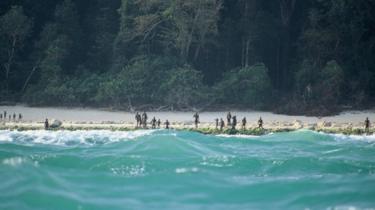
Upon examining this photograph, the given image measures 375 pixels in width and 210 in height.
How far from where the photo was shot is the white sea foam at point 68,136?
25.9m

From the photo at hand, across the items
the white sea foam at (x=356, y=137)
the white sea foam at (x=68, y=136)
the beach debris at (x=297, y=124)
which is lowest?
the white sea foam at (x=68, y=136)

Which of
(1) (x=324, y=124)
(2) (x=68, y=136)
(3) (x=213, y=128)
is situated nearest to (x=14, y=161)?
(2) (x=68, y=136)

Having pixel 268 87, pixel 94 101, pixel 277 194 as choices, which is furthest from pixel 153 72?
pixel 277 194

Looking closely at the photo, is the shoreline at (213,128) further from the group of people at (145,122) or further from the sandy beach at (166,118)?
the group of people at (145,122)

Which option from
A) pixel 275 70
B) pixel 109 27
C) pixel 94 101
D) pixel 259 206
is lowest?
pixel 259 206

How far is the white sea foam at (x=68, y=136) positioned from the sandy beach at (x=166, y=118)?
76.6 inches

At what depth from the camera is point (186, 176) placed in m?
15.8

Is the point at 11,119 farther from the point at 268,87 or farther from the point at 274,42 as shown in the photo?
the point at 274,42

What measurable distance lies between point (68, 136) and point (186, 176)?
13.6 m

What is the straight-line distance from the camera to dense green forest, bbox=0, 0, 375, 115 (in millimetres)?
38312

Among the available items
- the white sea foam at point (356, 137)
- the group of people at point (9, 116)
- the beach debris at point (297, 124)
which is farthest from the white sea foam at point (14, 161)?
the group of people at point (9, 116)

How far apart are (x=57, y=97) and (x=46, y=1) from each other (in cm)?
937

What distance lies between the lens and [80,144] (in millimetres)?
24828

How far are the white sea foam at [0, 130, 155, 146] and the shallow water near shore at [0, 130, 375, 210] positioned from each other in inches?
92.6
